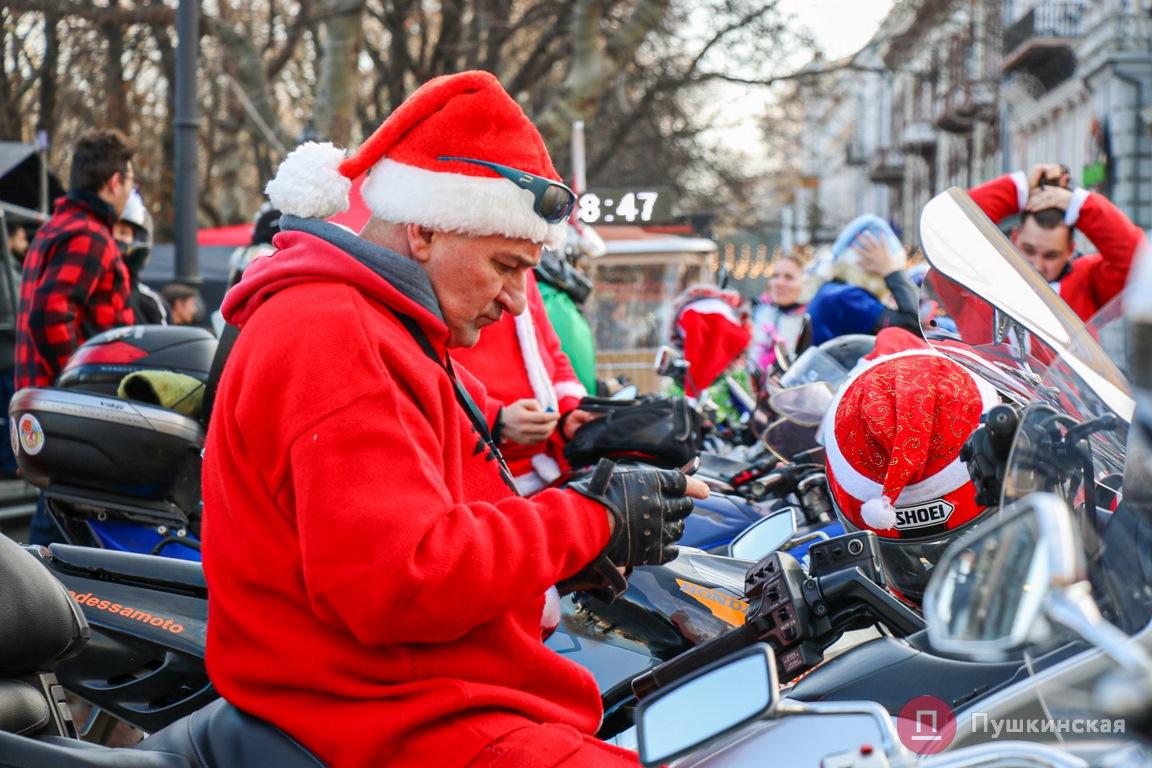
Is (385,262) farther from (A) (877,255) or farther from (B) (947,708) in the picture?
(A) (877,255)

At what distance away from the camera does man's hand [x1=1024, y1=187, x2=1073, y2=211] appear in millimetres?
5422

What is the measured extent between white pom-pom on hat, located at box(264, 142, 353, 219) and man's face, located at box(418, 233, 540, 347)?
18cm

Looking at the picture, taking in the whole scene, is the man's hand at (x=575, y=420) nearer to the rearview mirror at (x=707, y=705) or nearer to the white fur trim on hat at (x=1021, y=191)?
the white fur trim on hat at (x=1021, y=191)

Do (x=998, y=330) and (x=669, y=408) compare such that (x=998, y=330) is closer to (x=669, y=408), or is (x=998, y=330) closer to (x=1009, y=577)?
(x=1009, y=577)

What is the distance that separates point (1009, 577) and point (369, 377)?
932 mm

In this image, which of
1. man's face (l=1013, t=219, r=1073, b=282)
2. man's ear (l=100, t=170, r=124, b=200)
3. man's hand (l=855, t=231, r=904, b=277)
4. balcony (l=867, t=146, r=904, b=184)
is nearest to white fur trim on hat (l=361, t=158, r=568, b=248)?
man's face (l=1013, t=219, r=1073, b=282)

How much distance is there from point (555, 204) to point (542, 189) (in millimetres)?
35

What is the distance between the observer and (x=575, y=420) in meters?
4.37

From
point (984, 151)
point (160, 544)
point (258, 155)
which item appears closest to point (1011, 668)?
point (160, 544)

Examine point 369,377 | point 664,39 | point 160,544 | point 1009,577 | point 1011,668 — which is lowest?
point 160,544

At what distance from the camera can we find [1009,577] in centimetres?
125

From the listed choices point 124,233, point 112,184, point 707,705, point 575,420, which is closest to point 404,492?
point 707,705

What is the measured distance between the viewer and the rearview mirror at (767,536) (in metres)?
3.14

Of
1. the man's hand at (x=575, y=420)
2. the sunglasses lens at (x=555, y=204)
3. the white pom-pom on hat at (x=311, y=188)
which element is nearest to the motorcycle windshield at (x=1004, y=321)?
the sunglasses lens at (x=555, y=204)
